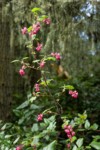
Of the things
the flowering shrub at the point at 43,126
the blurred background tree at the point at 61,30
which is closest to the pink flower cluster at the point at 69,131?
the flowering shrub at the point at 43,126

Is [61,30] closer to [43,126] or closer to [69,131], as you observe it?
[43,126]

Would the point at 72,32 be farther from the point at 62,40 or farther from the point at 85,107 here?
the point at 85,107

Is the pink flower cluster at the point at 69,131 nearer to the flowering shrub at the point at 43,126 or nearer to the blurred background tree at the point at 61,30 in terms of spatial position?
the flowering shrub at the point at 43,126

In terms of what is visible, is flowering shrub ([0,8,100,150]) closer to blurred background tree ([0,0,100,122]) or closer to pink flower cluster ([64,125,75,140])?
pink flower cluster ([64,125,75,140])

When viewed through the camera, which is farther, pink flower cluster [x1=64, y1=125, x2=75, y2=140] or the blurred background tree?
the blurred background tree

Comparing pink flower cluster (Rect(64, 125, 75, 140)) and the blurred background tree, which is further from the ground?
the blurred background tree

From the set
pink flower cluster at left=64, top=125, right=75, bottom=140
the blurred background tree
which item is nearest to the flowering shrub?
pink flower cluster at left=64, top=125, right=75, bottom=140

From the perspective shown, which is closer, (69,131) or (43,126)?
(69,131)

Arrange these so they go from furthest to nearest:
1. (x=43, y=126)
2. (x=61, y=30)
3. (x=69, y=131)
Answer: (x=61, y=30) < (x=43, y=126) < (x=69, y=131)

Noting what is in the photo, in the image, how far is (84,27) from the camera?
327 centimetres

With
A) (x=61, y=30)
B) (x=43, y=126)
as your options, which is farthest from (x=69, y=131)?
(x=61, y=30)

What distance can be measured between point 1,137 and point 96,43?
Result: 4.89 feet

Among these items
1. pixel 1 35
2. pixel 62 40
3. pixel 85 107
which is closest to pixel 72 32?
pixel 62 40

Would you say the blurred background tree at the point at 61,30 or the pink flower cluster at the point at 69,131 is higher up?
the blurred background tree at the point at 61,30
